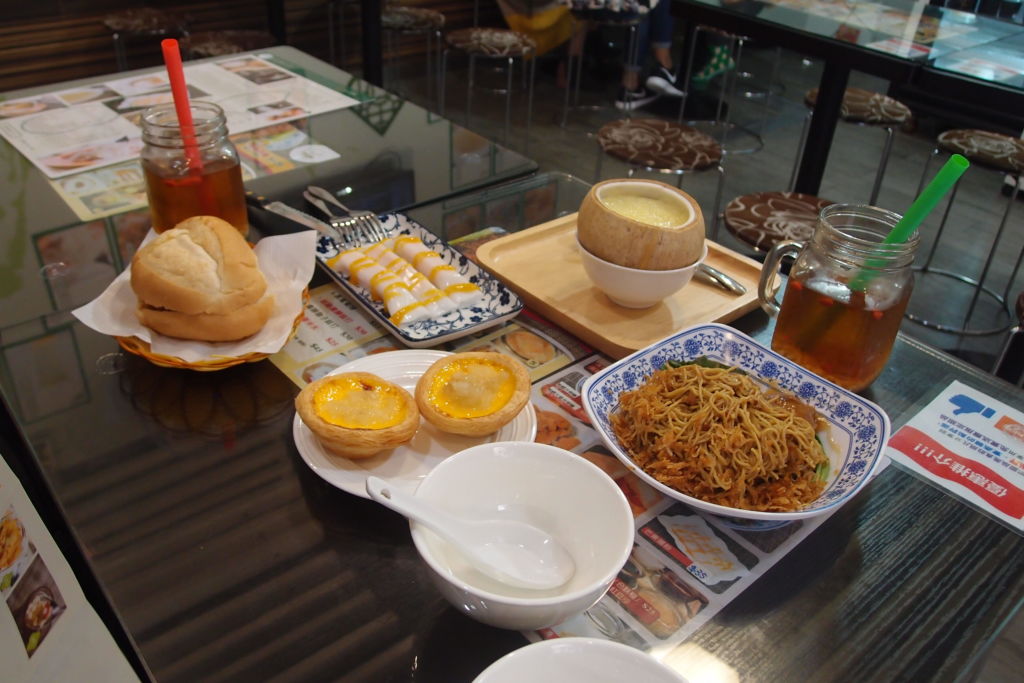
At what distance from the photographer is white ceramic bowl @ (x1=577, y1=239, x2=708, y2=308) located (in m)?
1.01

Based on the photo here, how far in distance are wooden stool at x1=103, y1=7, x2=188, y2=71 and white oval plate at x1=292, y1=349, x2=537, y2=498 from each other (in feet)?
9.99

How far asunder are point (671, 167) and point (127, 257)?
5.58 feet

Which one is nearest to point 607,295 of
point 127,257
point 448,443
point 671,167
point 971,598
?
point 448,443

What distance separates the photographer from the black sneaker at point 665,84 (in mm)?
4469

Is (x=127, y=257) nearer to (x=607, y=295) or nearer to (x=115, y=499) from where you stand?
(x=115, y=499)

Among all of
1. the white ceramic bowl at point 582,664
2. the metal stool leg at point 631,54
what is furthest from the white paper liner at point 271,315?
the metal stool leg at point 631,54

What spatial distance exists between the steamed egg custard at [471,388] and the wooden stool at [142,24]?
3108 mm

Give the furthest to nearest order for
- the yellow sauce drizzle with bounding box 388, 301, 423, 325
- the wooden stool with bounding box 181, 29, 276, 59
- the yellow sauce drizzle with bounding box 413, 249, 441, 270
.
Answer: the wooden stool with bounding box 181, 29, 276, 59
the yellow sauce drizzle with bounding box 413, 249, 441, 270
the yellow sauce drizzle with bounding box 388, 301, 423, 325

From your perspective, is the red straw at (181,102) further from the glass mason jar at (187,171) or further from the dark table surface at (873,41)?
the dark table surface at (873,41)

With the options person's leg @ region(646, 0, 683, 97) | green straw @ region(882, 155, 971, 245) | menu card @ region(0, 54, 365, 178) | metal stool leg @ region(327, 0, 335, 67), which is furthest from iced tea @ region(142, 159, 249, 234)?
person's leg @ region(646, 0, 683, 97)

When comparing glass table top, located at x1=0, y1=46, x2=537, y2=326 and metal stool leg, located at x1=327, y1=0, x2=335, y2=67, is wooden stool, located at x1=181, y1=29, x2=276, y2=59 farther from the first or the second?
glass table top, located at x1=0, y1=46, x2=537, y2=326

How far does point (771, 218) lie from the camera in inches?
83.4

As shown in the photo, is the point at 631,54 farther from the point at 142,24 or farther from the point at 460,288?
the point at 460,288

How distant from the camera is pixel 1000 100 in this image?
198cm
